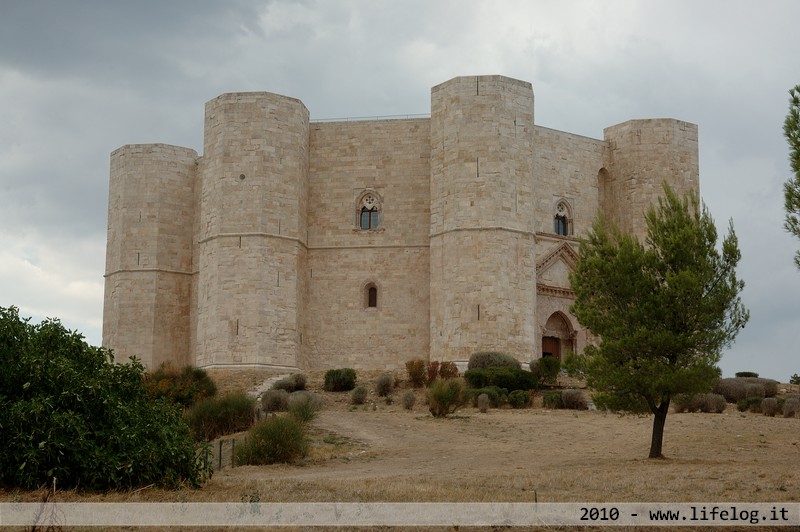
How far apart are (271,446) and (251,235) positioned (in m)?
15.7

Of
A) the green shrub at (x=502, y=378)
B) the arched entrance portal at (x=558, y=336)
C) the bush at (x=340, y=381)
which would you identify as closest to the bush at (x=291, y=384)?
the bush at (x=340, y=381)

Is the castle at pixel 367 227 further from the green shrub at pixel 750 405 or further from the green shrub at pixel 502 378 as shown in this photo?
the green shrub at pixel 750 405

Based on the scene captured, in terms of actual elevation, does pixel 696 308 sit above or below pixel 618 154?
below

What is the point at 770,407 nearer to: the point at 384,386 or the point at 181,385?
the point at 384,386

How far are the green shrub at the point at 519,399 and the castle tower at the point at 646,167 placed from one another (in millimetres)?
10815

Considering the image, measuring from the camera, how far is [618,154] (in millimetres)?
36250

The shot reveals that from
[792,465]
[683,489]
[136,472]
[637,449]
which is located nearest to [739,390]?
[637,449]

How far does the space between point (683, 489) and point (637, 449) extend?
6263 millimetres

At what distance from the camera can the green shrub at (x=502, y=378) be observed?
27.6 metres

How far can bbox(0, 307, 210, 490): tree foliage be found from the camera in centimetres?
1202

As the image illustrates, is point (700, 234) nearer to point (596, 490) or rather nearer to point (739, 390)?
point (596, 490)

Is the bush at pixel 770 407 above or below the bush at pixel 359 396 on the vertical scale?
below

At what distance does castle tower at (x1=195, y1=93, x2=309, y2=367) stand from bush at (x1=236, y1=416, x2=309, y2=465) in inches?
559

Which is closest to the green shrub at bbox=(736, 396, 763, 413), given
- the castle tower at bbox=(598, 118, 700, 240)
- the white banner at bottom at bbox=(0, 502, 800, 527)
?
the castle tower at bbox=(598, 118, 700, 240)
